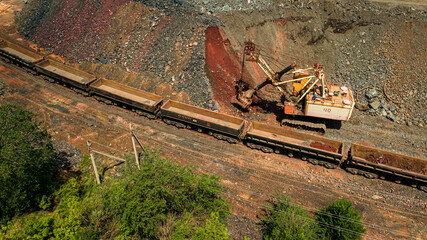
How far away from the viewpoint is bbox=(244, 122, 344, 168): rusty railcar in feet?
67.4

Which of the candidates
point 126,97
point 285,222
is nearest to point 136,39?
point 126,97

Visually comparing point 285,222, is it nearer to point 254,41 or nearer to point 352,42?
point 254,41

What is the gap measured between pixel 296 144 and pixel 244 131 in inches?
198

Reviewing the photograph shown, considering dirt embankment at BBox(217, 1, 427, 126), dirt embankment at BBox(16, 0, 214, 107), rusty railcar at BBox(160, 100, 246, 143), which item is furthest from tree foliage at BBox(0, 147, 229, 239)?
dirt embankment at BBox(217, 1, 427, 126)

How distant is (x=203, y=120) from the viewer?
22516mm

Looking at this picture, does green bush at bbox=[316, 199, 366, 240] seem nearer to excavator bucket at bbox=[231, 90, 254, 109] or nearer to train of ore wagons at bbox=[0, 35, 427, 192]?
train of ore wagons at bbox=[0, 35, 427, 192]

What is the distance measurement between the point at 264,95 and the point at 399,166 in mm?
13409

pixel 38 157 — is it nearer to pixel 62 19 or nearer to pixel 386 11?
pixel 62 19

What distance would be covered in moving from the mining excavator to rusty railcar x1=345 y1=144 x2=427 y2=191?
11.5 feet

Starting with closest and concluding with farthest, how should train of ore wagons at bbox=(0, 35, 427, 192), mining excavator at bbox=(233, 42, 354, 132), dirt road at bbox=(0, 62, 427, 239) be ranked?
dirt road at bbox=(0, 62, 427, 239), train of ore wagons at bbox=(0, 35, 427, 192), mining excavator at bbox=(233, 42, 354, 132)

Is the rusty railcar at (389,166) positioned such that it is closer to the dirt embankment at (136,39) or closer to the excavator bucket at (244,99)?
the excavator bucket at (244,99)

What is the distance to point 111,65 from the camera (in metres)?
29.8

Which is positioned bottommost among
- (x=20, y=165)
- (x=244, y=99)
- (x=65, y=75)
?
(x=20, y=165)

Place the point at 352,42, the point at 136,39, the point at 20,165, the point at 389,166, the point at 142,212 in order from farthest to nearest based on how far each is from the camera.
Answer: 1. the point at 352,42
2. the point at 136,39
3. the point at 389,166
4. the point at 20,165
5. the point at 142,212
